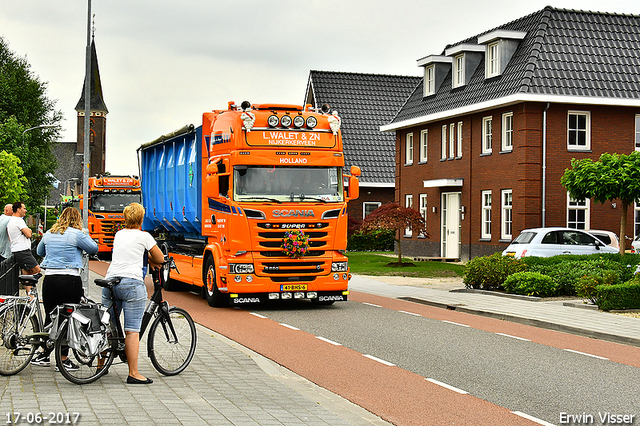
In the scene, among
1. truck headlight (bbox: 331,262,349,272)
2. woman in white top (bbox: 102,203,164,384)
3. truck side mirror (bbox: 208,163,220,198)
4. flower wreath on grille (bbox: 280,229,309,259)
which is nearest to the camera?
woman in white top (bbox: 102,203,164,384)

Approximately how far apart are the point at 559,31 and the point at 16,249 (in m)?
23.9

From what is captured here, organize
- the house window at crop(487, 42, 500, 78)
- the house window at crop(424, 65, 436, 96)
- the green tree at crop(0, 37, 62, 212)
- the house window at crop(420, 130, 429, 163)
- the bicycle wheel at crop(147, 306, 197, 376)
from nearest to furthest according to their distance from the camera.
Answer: the bicycle wheel at crop(147, 306, 197, 376)
the house window at crop(487, 42, 500, 78)
the house window at crop(424, 65, 436, 96)
the house window at crop(420, 130, 429, 163)
the green tree at crop(0, 37, 62, 212)

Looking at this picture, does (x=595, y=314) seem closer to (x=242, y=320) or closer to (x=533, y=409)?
(x=242, y=320)

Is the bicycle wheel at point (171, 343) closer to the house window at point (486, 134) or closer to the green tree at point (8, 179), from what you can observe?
the house window at point (486, 134)

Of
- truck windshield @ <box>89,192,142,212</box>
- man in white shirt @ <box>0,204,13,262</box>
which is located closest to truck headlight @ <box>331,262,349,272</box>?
man in white shirt @ <box>0,204,13,262</box>

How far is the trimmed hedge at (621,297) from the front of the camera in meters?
16.0

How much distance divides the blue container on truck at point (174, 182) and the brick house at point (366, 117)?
22797 millimetres

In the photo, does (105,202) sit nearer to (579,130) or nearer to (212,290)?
(579,130)

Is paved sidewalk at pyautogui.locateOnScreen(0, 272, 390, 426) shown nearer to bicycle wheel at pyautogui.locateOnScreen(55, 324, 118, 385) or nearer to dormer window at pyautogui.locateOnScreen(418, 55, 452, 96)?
bicycle wheel at pyautogui.locateOnScreen(55, 324, 118, 385)

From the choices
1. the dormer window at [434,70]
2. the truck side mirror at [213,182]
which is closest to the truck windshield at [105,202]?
the dormer window at [434,70]

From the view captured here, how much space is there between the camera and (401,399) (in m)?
8.22

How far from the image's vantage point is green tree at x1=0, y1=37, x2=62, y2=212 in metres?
57.4

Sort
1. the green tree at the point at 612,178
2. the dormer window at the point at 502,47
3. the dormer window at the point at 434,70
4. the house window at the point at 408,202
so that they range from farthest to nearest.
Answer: the house window at the point at 408,202 → the dormer window at the point at 434,70 → the dormer window at the point at 502,47 → the green tree at the point at 612,178

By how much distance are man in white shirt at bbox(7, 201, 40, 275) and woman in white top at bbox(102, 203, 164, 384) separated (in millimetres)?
5017
